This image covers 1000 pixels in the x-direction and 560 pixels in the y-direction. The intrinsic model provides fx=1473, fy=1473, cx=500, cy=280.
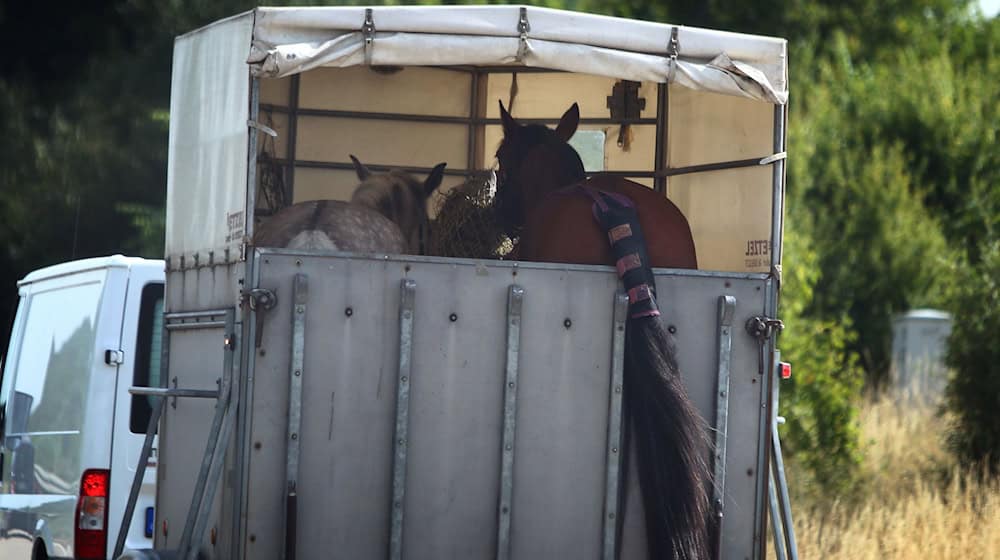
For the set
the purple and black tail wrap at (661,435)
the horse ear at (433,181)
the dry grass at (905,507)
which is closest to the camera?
the purple and black tail wrap at (661,435)

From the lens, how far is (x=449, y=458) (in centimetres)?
552

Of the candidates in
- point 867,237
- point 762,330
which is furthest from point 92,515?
point 867,237

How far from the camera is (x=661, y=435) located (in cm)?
554

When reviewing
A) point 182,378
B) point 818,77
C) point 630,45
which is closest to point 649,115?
point 630,45

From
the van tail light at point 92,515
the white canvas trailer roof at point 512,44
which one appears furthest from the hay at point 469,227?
the van tail light at point 92,515

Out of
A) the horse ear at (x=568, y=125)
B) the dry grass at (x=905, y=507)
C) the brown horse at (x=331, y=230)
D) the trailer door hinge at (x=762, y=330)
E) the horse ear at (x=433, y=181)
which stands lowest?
the dry grass at (x=905, y=507)

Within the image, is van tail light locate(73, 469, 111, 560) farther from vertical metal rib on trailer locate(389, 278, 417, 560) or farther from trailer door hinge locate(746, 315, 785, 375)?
trailer door hinge locate(746, 315, 785, 375)

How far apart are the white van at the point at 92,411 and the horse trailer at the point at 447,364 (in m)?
2.05

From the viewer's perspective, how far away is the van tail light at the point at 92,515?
316 inches

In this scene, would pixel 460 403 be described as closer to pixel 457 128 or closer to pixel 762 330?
pixel 762 330

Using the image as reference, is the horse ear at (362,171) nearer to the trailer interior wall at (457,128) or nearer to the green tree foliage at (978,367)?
the trailer interior wall at (457,128)

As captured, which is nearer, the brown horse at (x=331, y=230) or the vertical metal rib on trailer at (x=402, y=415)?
the vertical metal rib on trailer at (x=402, y=415)

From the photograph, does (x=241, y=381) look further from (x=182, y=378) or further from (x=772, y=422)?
(x=772, y=422)

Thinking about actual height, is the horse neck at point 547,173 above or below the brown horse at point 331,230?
above
